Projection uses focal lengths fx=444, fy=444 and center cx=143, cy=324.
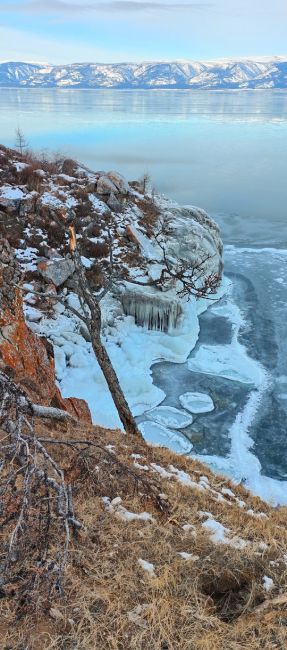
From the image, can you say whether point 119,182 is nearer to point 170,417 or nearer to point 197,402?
point 197,402

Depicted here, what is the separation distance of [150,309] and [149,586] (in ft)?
53.2

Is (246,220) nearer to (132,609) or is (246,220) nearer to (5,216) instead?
(5,216)

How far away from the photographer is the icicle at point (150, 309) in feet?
65.1

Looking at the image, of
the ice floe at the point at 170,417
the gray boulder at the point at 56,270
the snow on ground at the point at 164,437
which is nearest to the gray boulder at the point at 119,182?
the gray boulder at the point at 56,270

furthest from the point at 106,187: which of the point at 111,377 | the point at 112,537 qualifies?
the point at 112,537

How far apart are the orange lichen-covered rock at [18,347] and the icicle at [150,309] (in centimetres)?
1005

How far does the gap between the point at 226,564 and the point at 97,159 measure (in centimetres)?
5428

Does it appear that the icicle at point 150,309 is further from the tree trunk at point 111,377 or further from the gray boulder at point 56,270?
the tree trunk at point 111,377

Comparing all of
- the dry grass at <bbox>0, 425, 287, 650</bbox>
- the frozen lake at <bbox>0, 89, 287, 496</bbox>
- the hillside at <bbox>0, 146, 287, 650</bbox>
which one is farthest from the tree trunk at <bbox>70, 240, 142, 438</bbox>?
the frozen lake at <bbox>0, 89, 287, 496</bbox>

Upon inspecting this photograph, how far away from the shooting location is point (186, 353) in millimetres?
19125

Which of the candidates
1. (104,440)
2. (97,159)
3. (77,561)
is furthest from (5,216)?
(97,159)

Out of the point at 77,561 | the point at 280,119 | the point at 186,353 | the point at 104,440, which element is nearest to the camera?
the point at 77,561

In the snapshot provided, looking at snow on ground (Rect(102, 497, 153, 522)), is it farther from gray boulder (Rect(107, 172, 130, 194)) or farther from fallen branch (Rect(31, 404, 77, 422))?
gray boulder (Rect(107, 172, 130, 194))

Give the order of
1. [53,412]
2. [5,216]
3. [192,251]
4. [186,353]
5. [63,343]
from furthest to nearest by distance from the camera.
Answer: [192,251] → [5,216] → [186,353] → [63,343] → [53,412]
